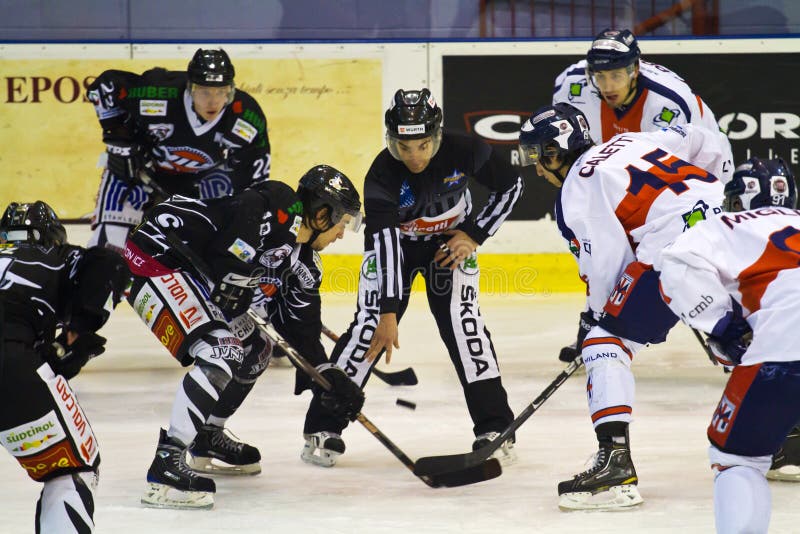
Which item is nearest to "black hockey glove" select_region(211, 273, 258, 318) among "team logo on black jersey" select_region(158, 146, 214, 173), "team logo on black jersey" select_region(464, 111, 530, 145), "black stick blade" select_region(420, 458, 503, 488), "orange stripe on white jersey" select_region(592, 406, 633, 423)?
"black stick blade" select_region(420, 458, 503, 488)

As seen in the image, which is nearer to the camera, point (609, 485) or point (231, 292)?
point (609, 485)

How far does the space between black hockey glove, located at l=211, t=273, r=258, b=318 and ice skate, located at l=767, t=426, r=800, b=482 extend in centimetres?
163

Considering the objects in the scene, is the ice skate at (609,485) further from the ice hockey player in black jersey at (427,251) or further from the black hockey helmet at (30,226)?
the black hockey helmet at (30,226)

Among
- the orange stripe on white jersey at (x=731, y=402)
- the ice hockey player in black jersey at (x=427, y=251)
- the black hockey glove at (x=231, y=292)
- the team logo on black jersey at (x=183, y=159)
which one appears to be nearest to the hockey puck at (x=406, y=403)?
the ice hockey player in black jersey at (x=427, y=251)

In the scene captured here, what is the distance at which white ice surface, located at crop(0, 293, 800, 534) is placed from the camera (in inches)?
120

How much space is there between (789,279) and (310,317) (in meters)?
1.87


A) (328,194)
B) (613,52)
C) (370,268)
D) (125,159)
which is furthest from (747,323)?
(125,159)

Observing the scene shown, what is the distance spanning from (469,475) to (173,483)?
883 millimetres

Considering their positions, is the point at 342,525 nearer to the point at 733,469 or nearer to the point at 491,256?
the point at 733,469

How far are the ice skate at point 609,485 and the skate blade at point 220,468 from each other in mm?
1019

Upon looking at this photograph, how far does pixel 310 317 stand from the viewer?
149 inches

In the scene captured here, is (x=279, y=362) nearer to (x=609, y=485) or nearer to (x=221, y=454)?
(x=221, y=454)

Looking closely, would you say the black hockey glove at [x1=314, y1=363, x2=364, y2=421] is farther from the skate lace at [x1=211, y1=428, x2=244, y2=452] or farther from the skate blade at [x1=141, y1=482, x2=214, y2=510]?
the skate blade at [x1=141, y1=482, x2=214, y2=510]

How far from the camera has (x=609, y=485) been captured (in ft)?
10.2
